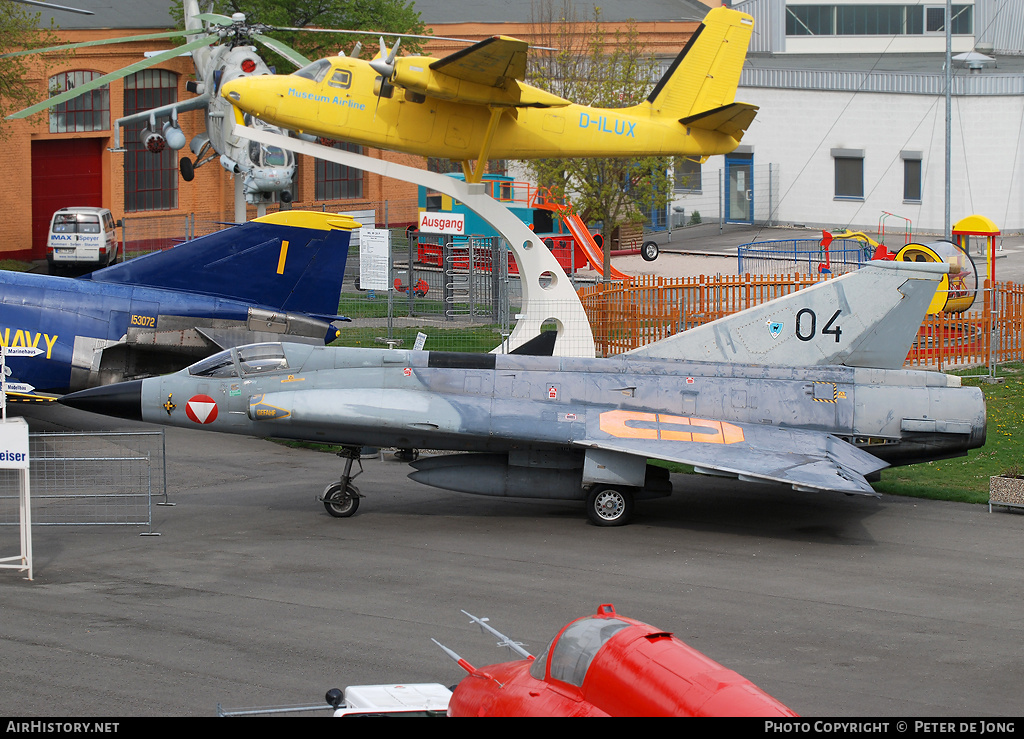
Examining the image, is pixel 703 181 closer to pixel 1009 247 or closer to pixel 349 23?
pixel 1009 247

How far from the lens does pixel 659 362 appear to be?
632 inches

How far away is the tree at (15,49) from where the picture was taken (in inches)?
A: 1489

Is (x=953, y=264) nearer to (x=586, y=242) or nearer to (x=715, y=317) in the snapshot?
(x=715, y=317)

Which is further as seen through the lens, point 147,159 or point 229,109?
point 147,159

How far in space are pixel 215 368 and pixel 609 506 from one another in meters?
5.66

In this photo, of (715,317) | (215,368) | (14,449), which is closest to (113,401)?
(215,368)

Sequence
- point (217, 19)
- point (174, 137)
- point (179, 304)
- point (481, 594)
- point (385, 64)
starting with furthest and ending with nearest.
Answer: point (174, 137), point (217, 19), point (179, 304), point (385, 64), point (481, 594)

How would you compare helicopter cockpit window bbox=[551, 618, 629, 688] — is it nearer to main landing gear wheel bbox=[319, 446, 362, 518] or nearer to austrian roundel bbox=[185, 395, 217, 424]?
main landing gear wheel bbox=[319, 446, 362, 518]

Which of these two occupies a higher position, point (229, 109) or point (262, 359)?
point (229, 109)

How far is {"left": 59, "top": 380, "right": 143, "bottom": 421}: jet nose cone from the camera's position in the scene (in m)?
15.3

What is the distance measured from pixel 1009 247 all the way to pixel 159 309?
32.4 m

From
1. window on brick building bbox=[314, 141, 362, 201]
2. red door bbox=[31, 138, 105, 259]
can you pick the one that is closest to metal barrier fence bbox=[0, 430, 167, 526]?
red door bbox=[31, 138, 105, 259]

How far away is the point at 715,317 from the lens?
23562mm
